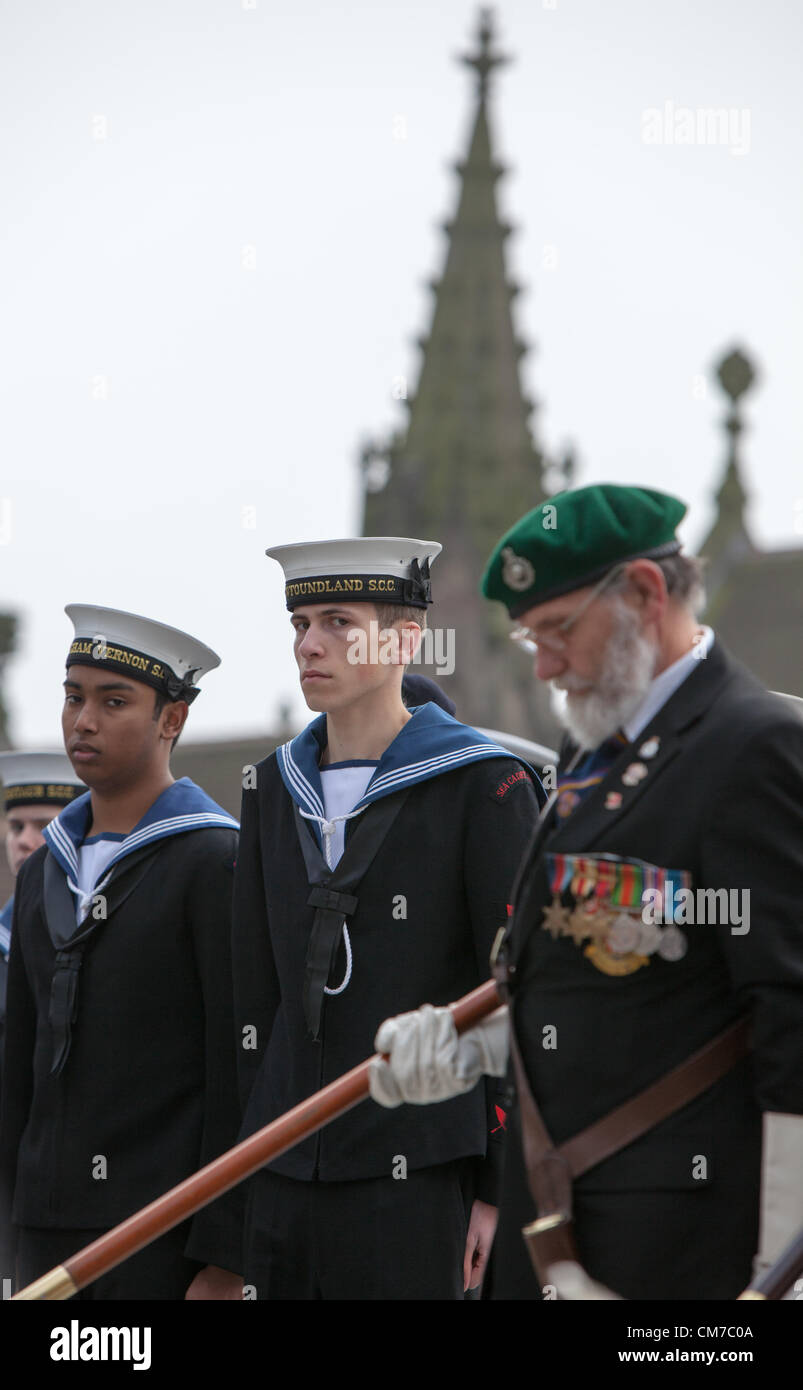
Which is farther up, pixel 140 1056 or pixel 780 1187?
pixel 140 1056

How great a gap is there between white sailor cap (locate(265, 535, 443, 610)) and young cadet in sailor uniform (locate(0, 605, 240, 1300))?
0.68 m

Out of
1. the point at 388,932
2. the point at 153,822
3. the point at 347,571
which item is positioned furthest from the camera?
the point at 153,822

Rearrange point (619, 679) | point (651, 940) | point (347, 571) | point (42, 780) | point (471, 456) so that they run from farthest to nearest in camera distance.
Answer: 1. point (471, 456)
2. point (42, 780)
3. point (347, 571)
4. point (619, 679)
5. point (651, 940)

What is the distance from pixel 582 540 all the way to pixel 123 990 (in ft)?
7.38

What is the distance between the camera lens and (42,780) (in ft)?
25.7

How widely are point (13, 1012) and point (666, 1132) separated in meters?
2.71

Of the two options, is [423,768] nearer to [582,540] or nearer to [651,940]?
[582,540]

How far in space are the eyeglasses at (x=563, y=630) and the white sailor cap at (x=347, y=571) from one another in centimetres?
118

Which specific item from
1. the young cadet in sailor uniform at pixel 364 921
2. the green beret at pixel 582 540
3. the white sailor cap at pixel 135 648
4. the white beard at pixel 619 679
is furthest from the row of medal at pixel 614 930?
the white sailor cap at pixel 135 648

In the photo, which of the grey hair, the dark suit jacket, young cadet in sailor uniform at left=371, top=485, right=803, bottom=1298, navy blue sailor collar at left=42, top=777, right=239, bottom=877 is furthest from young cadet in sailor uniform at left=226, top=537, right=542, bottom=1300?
the grey hair

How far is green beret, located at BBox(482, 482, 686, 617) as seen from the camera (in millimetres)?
3850

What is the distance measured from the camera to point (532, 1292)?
12.5ft

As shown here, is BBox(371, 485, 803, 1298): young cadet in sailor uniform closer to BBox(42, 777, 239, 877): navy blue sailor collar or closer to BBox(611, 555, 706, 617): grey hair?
BBox(611, 555, 706, 617): grey hair

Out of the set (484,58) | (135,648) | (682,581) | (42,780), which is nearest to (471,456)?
(484,58)
